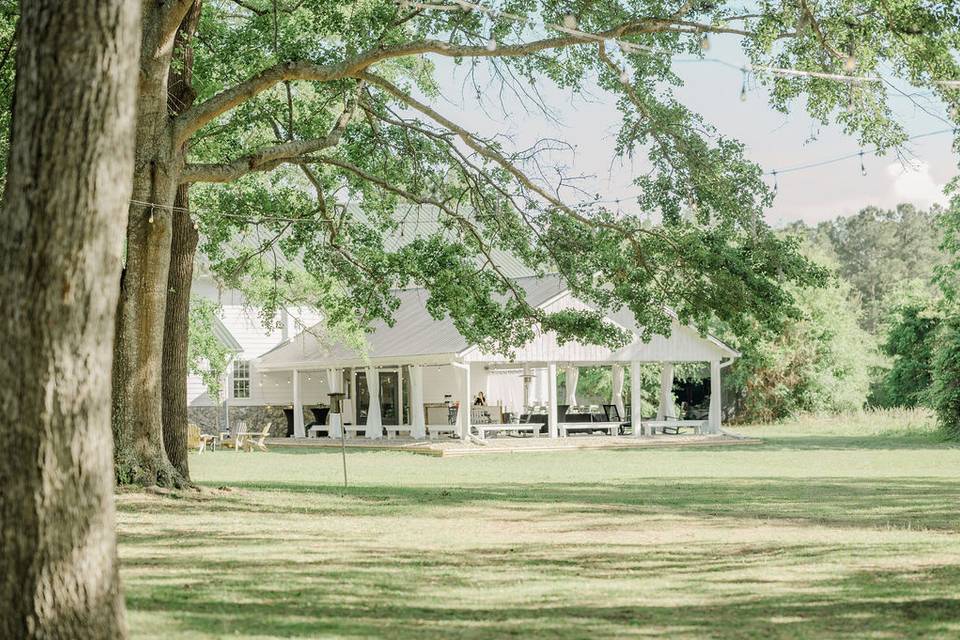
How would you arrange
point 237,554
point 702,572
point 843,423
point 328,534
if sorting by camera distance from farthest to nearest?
point 843,423, point 328,534, point 237,554, point 702,572

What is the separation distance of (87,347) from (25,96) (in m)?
1.16

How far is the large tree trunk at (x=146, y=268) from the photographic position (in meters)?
15.1

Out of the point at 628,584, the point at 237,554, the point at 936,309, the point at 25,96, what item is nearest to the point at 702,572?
the point at 628,584

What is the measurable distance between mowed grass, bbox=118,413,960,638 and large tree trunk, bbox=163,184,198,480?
4.87 feet

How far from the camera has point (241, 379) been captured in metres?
44.1

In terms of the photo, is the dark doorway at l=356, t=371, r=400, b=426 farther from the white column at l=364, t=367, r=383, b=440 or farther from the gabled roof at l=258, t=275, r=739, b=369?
the white column at l=364, t=367, r=383, b=440

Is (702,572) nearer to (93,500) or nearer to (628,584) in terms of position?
(628,584)

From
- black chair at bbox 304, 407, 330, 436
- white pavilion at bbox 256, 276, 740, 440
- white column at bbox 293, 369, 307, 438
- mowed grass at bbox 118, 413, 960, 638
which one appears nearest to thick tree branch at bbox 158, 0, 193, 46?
mowed grass at bbox 118, 413, 960, 638

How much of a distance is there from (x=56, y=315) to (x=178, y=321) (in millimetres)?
12274

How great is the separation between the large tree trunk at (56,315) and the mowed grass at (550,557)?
1283 millimetres

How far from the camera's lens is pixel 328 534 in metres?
12.3

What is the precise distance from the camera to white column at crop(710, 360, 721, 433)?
3862cm

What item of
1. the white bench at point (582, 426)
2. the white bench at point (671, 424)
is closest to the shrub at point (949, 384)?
the white bench at point (671, 424)

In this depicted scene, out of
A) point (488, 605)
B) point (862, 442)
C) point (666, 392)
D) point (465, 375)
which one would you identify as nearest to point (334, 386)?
point (465, 375)
